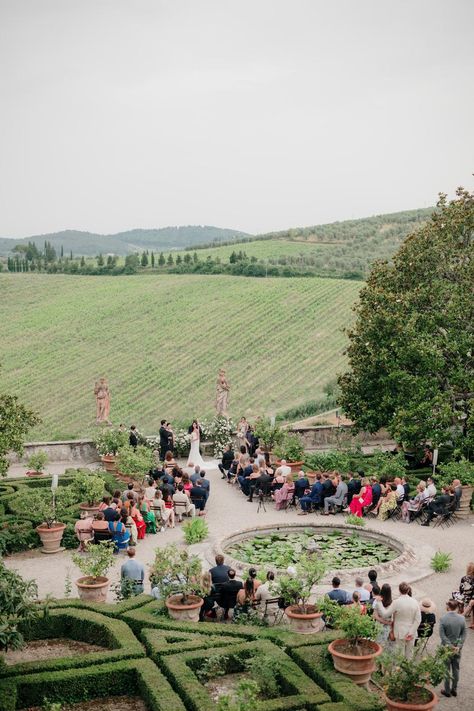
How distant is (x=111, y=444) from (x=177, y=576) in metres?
13.3

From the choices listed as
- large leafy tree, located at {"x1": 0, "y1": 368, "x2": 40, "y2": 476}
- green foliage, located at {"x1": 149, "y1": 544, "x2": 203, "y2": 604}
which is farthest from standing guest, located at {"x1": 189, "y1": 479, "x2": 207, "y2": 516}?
green foliage, located at {"x1": 149, "y1": 544, "x2": 203, "y2": 604}

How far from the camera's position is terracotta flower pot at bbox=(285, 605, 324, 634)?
13219 mm

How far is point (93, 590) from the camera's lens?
14844 millimetres

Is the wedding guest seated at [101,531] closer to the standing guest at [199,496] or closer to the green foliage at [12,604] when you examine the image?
the standing guest at [199,496]

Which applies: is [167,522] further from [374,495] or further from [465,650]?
[465,650]

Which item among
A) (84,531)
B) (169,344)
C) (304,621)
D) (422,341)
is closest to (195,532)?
(84,531)

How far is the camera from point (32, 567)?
17.8m

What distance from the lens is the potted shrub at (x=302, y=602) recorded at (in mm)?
13258

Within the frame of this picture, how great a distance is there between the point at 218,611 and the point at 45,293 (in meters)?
65.8

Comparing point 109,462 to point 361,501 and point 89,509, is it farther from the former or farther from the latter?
point 361,501

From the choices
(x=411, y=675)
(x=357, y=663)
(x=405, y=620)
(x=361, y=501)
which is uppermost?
(x=411, y=675)

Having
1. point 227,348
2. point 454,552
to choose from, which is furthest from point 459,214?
point 227,348

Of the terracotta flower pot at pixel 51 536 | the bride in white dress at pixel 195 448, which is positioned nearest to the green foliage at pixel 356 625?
the terracotta flower pot at pixel 51 536

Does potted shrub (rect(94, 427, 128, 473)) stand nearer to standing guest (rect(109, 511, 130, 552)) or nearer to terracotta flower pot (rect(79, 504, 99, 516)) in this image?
terracotta flower pot (rect(79, 504, 99, 516))
